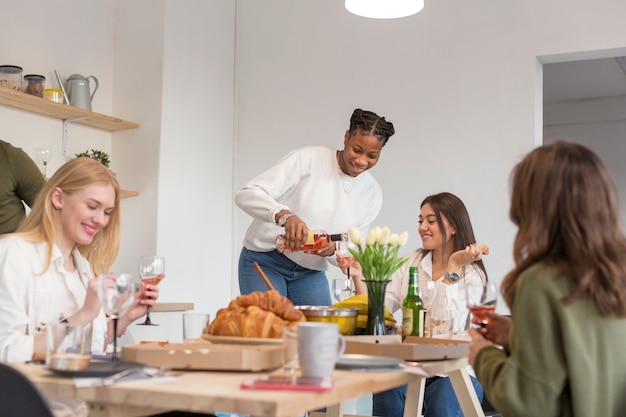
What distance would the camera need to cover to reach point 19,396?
47.6 inches

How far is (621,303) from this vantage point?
1.43m

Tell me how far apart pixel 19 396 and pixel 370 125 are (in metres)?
2.10

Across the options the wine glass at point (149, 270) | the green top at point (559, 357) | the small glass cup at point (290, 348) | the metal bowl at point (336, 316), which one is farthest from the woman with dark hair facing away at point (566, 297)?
the wine glass at point (149, 270)

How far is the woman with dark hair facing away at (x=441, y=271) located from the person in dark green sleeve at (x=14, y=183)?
5.03 feet

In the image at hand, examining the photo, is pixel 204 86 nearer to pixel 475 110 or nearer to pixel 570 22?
pixel 475 110

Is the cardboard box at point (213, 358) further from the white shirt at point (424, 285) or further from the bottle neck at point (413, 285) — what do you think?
the white shirt at point (424, 285)

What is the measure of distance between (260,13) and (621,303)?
14.7 feet

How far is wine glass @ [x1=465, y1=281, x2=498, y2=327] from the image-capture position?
1.68 m

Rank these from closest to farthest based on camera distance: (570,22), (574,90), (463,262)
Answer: (463,262) → (570,22) → (574,90)

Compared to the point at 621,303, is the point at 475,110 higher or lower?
higher

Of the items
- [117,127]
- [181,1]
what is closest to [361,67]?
[181,1]

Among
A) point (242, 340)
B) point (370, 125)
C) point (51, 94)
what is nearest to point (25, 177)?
point (51, 94)

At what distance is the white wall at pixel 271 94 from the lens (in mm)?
4672

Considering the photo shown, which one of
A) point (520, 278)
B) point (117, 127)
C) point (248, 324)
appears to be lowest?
point (248, 324)
